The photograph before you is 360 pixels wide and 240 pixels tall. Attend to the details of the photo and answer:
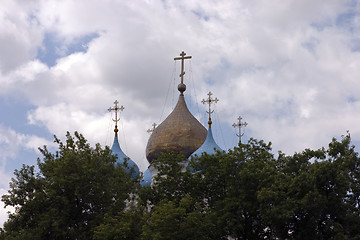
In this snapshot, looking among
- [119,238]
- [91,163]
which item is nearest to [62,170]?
[91,163]

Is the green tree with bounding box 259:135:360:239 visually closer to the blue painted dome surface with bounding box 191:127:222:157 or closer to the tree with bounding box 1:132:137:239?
the tree with bounding box 1:132:137:239

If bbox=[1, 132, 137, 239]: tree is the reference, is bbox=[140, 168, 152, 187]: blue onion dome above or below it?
above

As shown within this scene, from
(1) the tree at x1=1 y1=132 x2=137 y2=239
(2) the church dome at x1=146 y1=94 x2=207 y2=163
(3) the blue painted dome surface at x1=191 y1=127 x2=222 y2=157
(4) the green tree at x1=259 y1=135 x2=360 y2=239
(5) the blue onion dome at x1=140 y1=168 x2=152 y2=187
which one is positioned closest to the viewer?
(4) the green tree at x1=259 y1=135 x2=360 y2=239

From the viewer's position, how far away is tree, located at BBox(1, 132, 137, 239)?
30875 mm

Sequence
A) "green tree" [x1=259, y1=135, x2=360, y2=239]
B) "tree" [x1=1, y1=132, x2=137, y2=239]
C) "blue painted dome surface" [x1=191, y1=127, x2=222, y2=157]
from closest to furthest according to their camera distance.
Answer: "green tree" [x1=259, y1=135, x2=360, y2=239]
"tree" [x1=1, y1=132, x2=137, y2=239]
"blue painted dome surface" [x1=191, y1=127, x2=222, y2=157]

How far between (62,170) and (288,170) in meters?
10.5

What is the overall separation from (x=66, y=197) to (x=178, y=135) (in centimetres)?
1678

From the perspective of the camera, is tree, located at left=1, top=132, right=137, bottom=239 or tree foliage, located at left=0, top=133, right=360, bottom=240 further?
tree, located at left=1, top=132, right=137, bottom=239

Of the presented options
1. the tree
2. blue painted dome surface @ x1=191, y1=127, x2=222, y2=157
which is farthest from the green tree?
blue painted dome surface @ x1=191, y1=127, x2=222, y2=157

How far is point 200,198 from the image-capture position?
105 feet

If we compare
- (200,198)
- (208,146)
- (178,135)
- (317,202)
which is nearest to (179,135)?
(178,135)

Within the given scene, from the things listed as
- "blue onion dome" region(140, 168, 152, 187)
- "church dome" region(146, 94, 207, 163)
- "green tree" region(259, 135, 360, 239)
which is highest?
"church dome" region(146, 94, 207, 163)

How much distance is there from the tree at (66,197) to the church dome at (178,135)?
1430 cm

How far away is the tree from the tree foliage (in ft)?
0.15
